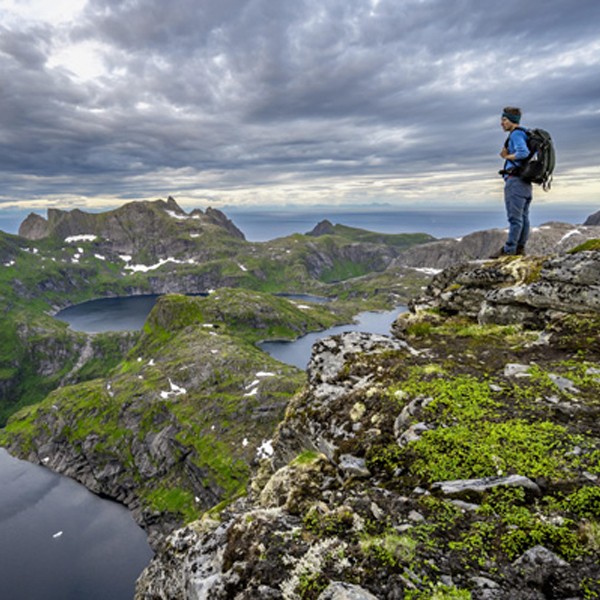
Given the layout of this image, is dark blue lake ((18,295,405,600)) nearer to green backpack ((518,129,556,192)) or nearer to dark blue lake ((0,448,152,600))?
dark blue lake ((0,448,152,600))

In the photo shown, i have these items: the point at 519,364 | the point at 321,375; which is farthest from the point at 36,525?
the point at 519,364

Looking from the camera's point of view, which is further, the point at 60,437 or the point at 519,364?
the point at 60,437

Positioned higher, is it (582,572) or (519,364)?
(519,364)

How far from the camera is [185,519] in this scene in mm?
121625

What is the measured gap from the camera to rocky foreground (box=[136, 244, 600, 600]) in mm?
7324

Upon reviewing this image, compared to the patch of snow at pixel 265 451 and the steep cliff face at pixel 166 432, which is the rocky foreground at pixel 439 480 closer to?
the patch of snow at pixel 265 451

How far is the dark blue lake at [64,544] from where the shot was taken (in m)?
104

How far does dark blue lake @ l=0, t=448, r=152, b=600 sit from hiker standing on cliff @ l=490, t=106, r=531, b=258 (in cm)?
12843

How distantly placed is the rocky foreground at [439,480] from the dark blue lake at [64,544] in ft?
402

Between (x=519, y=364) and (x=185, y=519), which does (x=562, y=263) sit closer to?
(x=519, y=364)

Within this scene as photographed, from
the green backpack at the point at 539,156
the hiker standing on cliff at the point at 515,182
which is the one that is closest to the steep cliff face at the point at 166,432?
the hiker standing on cliff at the point at 515,182

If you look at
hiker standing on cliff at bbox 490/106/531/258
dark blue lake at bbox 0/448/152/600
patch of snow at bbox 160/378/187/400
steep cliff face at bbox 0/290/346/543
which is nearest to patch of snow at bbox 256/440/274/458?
steep cliff face at bbox 0/290/346/543

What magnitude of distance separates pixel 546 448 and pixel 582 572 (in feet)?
10.8

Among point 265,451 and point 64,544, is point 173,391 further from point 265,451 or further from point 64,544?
point 265,451
